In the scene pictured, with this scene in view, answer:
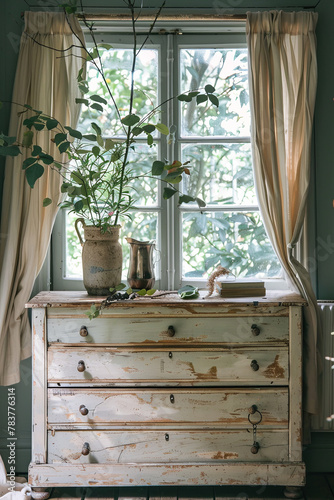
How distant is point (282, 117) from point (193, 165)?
51cm

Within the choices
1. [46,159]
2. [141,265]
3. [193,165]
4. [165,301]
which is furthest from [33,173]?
[193,165]

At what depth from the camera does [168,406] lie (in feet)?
8.15

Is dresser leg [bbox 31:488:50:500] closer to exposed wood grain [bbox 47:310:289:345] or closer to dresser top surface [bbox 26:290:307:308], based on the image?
exposed wood grain [bbox 47:310:289:345]

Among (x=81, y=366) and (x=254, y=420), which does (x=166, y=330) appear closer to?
(x=81, y=366)

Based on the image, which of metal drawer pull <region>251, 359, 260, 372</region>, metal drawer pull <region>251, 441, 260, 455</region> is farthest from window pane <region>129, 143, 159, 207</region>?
metal drawer pull <region>251, 441, 260, 455</region>

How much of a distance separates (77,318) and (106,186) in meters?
0.68

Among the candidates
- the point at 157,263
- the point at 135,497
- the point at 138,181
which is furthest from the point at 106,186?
the point at 135,497

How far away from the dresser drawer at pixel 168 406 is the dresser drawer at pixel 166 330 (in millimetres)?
228

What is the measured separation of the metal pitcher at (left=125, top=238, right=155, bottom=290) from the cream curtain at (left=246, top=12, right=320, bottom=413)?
60 cm

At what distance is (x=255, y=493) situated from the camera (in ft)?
8.60

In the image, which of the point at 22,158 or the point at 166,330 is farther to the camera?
the point at 22,158

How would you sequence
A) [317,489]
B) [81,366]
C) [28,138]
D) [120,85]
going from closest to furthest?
1. [81,366]
2. [28,138]
3. [317,489]
4. [120,85]

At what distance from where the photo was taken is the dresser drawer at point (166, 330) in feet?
8.13

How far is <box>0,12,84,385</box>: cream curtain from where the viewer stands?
268 centimetres
